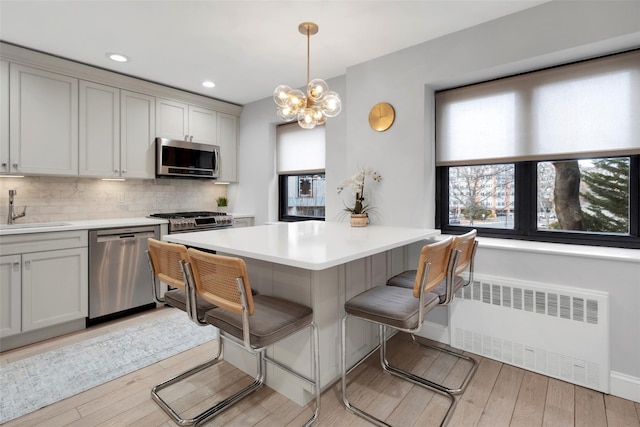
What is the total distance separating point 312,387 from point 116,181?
323cm

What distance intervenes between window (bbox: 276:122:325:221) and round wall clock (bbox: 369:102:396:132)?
0.94 m

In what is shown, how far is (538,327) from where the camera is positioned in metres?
2.14

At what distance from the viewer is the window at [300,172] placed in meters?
3.95

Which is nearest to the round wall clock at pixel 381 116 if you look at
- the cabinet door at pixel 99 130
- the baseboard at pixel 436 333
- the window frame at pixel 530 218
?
the window frame at pixel 530 218

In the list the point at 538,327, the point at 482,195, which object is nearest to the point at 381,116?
the point at 482,195

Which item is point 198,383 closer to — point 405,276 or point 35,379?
point 35,379

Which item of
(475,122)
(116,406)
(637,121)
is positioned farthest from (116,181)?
(637,121)

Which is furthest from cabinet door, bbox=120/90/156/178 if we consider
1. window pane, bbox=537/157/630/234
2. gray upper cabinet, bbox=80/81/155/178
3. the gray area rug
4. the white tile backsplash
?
window pane, bbox=537/157/630/234

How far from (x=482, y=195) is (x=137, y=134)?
11.6ft

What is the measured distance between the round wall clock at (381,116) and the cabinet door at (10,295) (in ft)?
10.3

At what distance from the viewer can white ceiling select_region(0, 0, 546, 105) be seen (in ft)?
7.25

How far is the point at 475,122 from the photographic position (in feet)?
8.71

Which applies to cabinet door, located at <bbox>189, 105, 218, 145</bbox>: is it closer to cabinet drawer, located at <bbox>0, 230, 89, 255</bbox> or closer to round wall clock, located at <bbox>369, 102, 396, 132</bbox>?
cabinet drawer, located at <bbox>0, 230, 89, 255</bbox>

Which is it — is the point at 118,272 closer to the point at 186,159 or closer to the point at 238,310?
the point at 186,159
